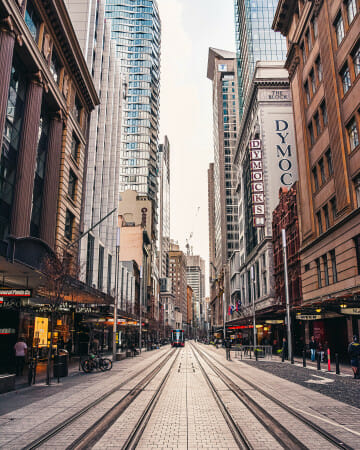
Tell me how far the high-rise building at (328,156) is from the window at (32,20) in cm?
2420

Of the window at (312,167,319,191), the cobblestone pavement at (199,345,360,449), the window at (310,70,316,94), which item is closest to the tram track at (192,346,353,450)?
the cobblestone pavement at (199,345,360,449)

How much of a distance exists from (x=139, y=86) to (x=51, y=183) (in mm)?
123409

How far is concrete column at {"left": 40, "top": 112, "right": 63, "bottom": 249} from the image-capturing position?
1288 inches

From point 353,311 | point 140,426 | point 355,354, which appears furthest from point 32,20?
point 355,354

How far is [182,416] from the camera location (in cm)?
1180

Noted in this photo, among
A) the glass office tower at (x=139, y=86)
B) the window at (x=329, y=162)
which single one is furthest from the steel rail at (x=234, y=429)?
the glass office tower at (x=139, y=86)

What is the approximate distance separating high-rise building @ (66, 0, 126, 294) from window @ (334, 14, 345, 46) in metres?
34.2

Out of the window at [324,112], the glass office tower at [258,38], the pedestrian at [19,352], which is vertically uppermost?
the glass office tower at [258,38]

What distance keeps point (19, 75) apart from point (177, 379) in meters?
23.6

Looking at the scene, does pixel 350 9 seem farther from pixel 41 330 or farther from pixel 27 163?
pixel 41 330

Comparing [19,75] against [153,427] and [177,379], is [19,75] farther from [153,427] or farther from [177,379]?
[153,427]

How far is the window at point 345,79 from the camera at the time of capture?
3262cm

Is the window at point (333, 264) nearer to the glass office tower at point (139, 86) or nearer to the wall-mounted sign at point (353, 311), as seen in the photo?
the wall-mounted sign at point (353, 311)

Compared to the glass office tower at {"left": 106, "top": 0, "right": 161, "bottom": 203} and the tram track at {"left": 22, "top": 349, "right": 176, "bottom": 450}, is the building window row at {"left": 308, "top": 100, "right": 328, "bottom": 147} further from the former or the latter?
the glass office tower at {"left": 106, "top": 0, "right": 161, "bottom": 203}
